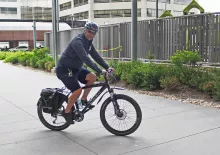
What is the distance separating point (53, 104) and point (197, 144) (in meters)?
2.44

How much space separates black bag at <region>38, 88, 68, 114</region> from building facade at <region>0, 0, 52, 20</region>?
85893 millimetres

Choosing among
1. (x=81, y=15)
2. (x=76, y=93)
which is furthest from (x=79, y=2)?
(x=76, y=93)

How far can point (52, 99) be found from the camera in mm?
5715

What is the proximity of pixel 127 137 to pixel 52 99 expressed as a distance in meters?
1.43

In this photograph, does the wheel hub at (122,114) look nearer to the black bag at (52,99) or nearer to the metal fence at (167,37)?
the black bag at (52,99)

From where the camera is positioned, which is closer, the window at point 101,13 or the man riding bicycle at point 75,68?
the man riding bicycle at point 75,68

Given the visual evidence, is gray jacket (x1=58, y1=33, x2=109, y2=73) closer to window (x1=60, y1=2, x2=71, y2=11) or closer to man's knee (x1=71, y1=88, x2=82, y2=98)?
man's knee (x1=71, y1=88, x2=82, y2=98)

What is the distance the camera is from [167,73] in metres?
9.48

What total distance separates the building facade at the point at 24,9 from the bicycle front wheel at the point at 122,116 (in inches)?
3407

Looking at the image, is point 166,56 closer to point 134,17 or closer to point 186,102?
point 134,17

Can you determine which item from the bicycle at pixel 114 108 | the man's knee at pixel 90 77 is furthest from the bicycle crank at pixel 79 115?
the man's knee at pixel 90 77

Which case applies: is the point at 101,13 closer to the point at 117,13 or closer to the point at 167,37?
the point at 117,13

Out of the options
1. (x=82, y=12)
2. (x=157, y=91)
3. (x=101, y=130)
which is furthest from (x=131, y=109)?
(x=82, y=12)

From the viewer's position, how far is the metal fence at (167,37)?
10.1 m
